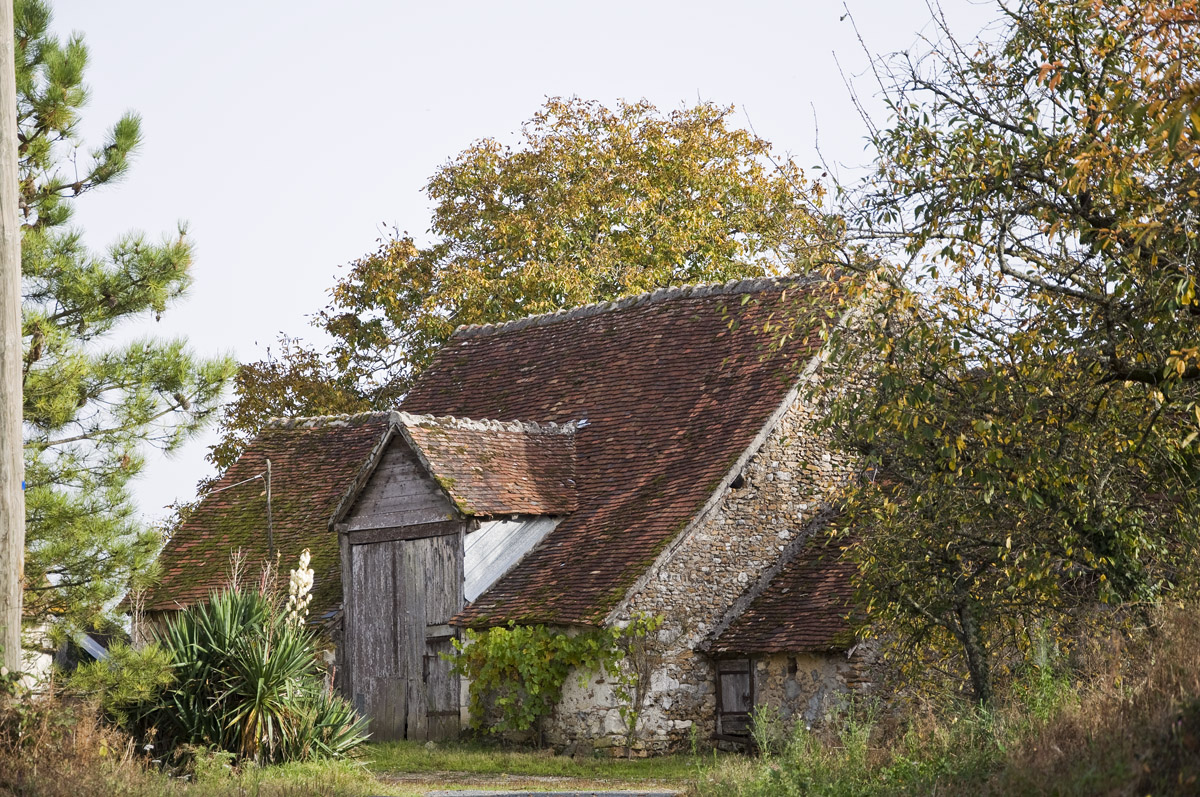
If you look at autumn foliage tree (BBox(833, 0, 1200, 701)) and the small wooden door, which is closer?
autumn foliage tree (BBox(833, 0, 1200, 701))

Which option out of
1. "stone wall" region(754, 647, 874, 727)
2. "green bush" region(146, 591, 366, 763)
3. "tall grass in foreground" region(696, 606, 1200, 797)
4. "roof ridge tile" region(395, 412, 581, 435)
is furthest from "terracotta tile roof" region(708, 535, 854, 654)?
"green bush" region(146, 591, 366, 763)

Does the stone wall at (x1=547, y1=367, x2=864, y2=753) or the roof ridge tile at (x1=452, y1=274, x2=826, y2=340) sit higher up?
the roof ridge tile at (x1=452, y1=274, x2=826, y2=340)

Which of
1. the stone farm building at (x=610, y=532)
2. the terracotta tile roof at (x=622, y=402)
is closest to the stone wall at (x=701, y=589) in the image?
the stone farm building at (x=610, y=532)

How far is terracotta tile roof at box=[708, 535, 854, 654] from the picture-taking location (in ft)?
55.7

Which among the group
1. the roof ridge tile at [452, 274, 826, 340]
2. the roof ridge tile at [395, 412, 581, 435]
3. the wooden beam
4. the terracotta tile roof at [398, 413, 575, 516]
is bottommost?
the wooden beam

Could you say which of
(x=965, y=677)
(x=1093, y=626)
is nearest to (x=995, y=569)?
(x=1093, y=626)

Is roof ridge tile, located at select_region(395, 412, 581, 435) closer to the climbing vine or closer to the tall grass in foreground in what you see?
the climbing vine

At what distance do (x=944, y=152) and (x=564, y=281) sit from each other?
19.5m

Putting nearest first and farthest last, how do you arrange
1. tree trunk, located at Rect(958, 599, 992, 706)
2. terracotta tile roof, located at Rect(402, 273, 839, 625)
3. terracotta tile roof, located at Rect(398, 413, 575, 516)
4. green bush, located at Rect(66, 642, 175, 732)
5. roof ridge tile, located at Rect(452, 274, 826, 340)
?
green bush, located at Rect(66, 642, 175, 732) < tree trunk, located at Rect(958, 599, 992, 706) < terracotta tile roof, located at Rect(402, 273, 839, 625) < terracotta tile roof, located at Rect(398, 413, 575, 516) < roof ridge tile, located at Rect(452, 274, 826, 340)

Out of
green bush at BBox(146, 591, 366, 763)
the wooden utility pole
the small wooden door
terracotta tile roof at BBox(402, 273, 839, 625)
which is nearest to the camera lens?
the wooden utility pole

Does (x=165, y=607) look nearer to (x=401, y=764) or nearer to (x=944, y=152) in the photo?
(x=401, y=764)

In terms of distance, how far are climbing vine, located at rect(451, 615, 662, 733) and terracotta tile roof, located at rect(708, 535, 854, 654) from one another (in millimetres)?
1236

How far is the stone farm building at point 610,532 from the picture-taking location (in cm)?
1775

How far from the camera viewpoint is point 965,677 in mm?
13133
